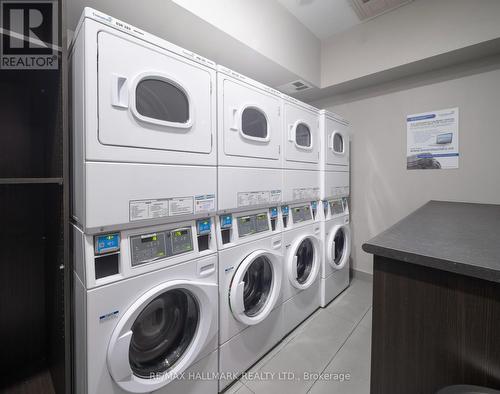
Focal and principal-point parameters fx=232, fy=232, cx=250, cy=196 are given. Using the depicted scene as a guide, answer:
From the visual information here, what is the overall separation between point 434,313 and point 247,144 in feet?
3.90

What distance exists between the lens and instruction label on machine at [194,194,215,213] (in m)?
1.21

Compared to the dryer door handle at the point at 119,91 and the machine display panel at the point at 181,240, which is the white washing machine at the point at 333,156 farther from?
the dryer door handle at the point at 119,91

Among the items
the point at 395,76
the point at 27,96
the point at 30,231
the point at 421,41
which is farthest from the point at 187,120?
the point at 395,76

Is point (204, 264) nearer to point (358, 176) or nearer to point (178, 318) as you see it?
point (178, 318)

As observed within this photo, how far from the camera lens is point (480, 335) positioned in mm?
670

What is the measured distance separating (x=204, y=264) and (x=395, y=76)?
2.77 metres

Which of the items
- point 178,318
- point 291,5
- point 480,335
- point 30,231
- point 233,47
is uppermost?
point 291,5

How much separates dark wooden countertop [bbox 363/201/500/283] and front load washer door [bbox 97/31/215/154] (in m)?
0.95

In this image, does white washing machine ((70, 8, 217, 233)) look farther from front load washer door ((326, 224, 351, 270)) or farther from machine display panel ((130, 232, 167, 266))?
front load washer door ((326, 224, 351, 270))

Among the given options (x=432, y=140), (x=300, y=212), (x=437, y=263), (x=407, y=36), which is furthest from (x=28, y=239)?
(x=432, y=140)

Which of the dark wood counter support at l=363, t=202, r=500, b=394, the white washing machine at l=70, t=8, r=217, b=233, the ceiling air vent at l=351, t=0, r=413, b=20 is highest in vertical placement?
the ceiling air vent at l=351, t=0, r=413, b=20

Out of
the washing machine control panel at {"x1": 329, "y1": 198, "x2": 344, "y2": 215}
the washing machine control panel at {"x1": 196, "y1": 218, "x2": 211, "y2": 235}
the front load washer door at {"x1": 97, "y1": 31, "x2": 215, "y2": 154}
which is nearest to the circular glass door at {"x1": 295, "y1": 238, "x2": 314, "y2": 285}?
the washing machine control panel at {"x1": 329, "y1": 198, "x2": 344, "y2": 215}

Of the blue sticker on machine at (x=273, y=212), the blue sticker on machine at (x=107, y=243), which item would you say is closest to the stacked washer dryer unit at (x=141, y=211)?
the blue sticker on machine at (x=107, y=243)

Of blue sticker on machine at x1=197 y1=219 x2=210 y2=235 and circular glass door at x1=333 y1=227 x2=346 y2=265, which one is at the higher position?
blue sticker on machine at x1=197 y1=219 x2=210 y2=235
